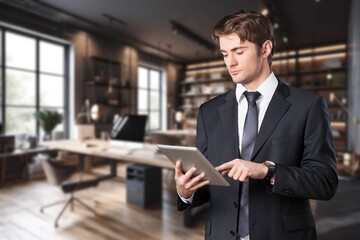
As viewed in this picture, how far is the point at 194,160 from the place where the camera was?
81 centimetres

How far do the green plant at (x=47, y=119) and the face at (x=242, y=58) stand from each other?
508 cm

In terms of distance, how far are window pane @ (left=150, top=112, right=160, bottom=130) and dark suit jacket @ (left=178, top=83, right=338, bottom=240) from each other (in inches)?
307

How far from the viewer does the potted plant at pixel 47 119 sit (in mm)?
5102

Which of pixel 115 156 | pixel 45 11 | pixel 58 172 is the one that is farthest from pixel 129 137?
pixel 45 11

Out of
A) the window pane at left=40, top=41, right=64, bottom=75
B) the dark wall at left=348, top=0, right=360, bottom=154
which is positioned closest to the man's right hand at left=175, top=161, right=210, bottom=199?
the dark wall at left=348, top=0, right=360, bottom=154

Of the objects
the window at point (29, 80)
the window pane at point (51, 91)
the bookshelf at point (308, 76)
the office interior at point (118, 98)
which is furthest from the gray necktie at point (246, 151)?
the bookshelf at point (308, 76)

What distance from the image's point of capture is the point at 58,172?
9.53 ft

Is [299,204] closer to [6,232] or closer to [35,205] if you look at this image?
[6,232]

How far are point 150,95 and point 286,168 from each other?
8.00m

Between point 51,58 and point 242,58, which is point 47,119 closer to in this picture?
point 51,58

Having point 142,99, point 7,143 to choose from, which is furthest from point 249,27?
point 142,99

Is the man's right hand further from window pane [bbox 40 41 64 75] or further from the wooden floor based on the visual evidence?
window pane [bbox 40 41 64 75]

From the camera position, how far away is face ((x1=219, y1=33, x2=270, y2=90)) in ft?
3.02

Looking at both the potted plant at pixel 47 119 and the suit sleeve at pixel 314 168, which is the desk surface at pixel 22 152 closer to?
the potted plant at pixel 47 119
